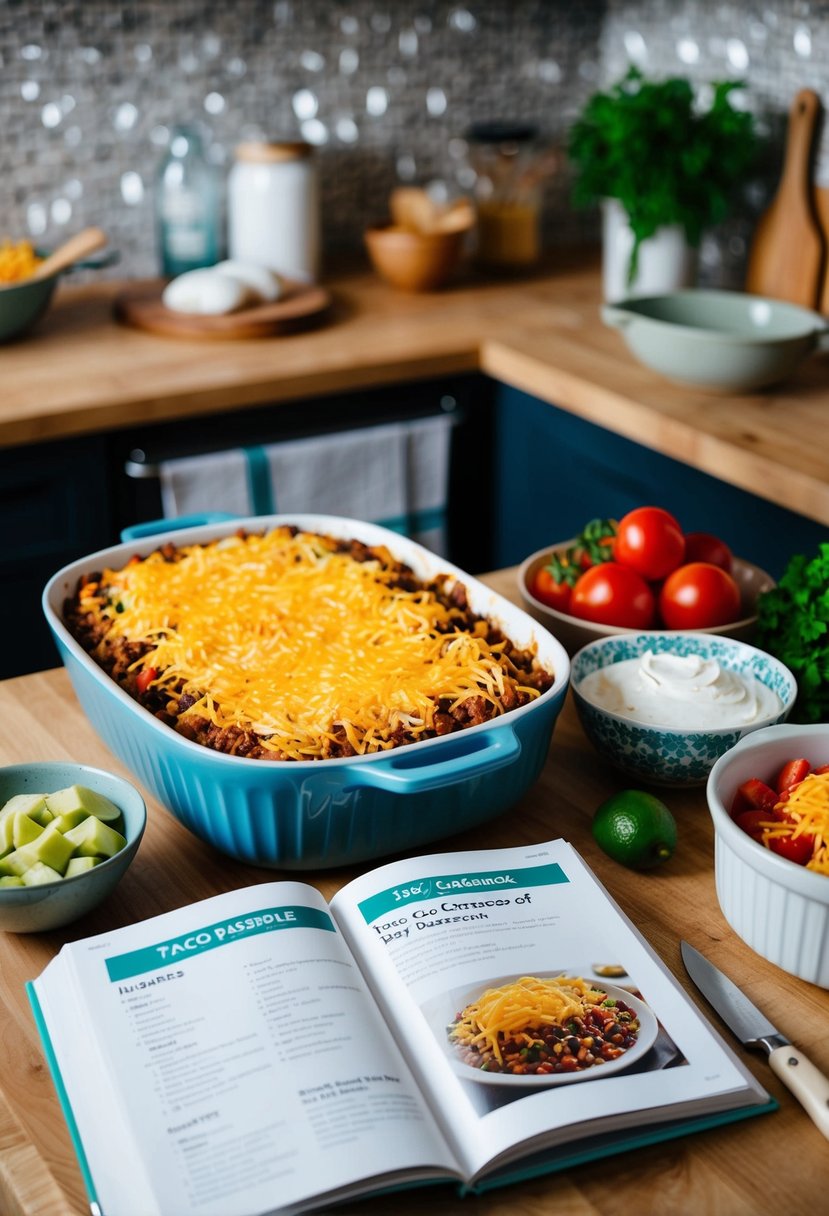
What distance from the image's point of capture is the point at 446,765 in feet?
3.38

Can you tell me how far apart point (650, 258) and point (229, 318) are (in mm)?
882

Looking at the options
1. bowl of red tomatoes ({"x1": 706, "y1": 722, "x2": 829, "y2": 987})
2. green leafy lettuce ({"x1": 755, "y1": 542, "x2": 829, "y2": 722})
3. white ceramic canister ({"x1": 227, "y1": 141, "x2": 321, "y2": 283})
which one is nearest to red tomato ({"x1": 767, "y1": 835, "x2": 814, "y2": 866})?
bowl of red tomatoes ({"x1": 706, "y1": 722, "x2": 829, "y2": 987})

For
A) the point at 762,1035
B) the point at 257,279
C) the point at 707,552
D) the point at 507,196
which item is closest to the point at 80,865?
the point at 762,1035

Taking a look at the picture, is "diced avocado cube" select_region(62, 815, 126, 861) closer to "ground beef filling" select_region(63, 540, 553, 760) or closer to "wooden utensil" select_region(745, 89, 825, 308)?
"ground beef filling" select_region(63, 540, 553, 760)

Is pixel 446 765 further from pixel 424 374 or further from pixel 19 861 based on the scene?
pixel 424 374

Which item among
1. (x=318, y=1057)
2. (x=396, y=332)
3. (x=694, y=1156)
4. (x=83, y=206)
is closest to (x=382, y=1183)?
(x=318, y=1057)

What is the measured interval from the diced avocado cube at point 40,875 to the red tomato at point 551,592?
2.16ft

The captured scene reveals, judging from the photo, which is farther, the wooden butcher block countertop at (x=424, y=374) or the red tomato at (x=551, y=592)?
the wooden butcher block countertop at (x=424, y=374)

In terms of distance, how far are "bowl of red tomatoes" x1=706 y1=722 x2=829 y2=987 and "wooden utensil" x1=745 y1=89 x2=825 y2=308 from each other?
5.71 ft

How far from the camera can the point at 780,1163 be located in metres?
0.82

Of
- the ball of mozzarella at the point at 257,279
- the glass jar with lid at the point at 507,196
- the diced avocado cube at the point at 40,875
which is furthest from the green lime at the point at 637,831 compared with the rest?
the glass jar with lid at the point at 507,196

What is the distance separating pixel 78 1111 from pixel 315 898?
0.25 meters

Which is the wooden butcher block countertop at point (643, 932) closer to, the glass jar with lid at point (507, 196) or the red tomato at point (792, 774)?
the red tomato at point (792, 774)

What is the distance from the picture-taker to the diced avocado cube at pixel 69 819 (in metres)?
1.03
